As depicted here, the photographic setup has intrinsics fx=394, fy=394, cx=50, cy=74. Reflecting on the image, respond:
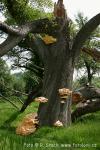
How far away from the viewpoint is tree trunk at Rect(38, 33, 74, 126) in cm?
1393

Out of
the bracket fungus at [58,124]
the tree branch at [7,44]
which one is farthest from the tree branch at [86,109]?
the tree branch at [7,44]

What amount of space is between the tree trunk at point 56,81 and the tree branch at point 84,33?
29cm

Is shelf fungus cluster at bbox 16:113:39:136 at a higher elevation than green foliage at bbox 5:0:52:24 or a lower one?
lower

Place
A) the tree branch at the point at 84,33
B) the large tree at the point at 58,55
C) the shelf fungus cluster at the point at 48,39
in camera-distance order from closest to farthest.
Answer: the tree branch at the point at 84,33, the large tree at the point at 58,55, the shelf fungus cluster at the point at 48,39

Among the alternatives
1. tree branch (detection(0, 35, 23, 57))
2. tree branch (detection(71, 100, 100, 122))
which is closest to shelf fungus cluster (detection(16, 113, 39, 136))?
tree branch (detection(0, 35, 23, 57))

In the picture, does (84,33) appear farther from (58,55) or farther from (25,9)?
(25,9)

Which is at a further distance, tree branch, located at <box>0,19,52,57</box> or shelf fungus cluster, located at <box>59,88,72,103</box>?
shelf fungus cluster, located at <box>59,88,72,103</box>

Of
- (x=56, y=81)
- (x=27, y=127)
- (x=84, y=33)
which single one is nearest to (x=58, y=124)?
(x=56, y=81)

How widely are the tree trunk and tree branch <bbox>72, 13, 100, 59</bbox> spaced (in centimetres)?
29

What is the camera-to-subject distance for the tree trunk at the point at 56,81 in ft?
45.7

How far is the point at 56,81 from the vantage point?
14.1 m

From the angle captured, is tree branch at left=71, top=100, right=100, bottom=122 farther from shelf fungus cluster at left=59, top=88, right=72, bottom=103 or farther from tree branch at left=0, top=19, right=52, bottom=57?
tree branch at left=0, top=19, right=52, bottom=57

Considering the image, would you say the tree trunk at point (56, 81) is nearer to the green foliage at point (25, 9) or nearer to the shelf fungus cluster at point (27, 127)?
the shelf fungus cluster at point (27, 127)

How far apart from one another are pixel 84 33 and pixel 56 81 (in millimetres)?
1974
